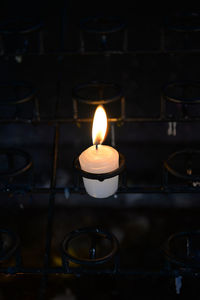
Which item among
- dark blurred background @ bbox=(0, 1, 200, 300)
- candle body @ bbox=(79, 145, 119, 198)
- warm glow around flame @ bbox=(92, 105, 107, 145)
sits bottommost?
dark blurred background @ bbox=(0, 1, 200, 300)

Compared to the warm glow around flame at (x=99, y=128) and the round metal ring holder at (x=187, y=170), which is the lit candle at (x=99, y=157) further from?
the round metal ring holder at (x=187, y=170)

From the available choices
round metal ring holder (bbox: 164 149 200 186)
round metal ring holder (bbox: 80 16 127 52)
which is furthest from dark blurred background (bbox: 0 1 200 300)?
round metal ring holder (bbox: 164 149 200 186)

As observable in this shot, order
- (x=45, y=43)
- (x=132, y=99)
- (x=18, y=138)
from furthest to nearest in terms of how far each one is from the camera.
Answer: (x=45, y=43) < (x=132, y=99) < (x=18, y=138)

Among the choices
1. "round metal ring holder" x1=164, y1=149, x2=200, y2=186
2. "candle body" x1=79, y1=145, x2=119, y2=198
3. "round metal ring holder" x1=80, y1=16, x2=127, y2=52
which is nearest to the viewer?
"candle body" x1=79, y1=145, x2=119, y2=198

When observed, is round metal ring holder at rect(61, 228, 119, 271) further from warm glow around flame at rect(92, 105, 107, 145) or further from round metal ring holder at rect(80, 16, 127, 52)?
round metal ring holder at rect(80, 16, 127, 52)

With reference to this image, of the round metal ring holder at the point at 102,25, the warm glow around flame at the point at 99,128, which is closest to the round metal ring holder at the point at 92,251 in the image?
the warm glow around flame at the point at 99,128

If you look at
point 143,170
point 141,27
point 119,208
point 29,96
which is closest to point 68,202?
point 119,208

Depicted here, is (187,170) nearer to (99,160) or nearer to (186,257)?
(186,257)

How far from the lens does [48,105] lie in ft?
5.16

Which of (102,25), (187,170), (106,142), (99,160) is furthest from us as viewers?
(102,25)

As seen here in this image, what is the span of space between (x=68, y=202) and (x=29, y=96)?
0.42 metres

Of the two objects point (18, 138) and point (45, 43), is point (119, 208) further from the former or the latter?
point (45, 43)

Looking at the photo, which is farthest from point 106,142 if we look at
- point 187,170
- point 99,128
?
point 99,128

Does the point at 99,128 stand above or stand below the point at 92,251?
above
